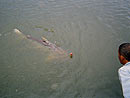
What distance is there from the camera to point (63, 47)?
3.68 meters

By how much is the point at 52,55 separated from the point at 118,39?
1881mm

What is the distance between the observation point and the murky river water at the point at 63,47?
276cm

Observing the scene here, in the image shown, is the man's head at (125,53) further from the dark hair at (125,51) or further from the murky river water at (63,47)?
the murky river water at (63,47)

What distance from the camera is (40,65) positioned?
325 centimetres

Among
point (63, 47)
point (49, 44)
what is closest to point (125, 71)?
point (63, 47)

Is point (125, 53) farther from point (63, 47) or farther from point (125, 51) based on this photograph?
point (63, 47)

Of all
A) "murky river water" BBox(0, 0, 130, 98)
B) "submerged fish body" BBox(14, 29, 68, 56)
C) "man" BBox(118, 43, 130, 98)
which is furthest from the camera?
"submerged fish body" BBox(14, 29, 68, 56)

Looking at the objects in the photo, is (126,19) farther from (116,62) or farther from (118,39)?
(116,62)

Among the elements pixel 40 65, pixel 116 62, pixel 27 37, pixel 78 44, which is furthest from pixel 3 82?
pixel 116 62

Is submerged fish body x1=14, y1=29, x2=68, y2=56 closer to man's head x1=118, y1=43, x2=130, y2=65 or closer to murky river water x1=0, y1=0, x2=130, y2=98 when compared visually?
murky river water x1=0, y1=0, x2=130, y2=98

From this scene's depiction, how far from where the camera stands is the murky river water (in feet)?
9.05

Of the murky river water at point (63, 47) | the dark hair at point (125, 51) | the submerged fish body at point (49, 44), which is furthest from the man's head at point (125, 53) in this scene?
the submerged fish body at point (49, 44)

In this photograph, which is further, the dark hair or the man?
the dark hair

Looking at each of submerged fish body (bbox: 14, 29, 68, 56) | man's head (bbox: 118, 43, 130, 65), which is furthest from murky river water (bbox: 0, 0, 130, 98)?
man's head (bbox: 118, 43, 130, 65)
